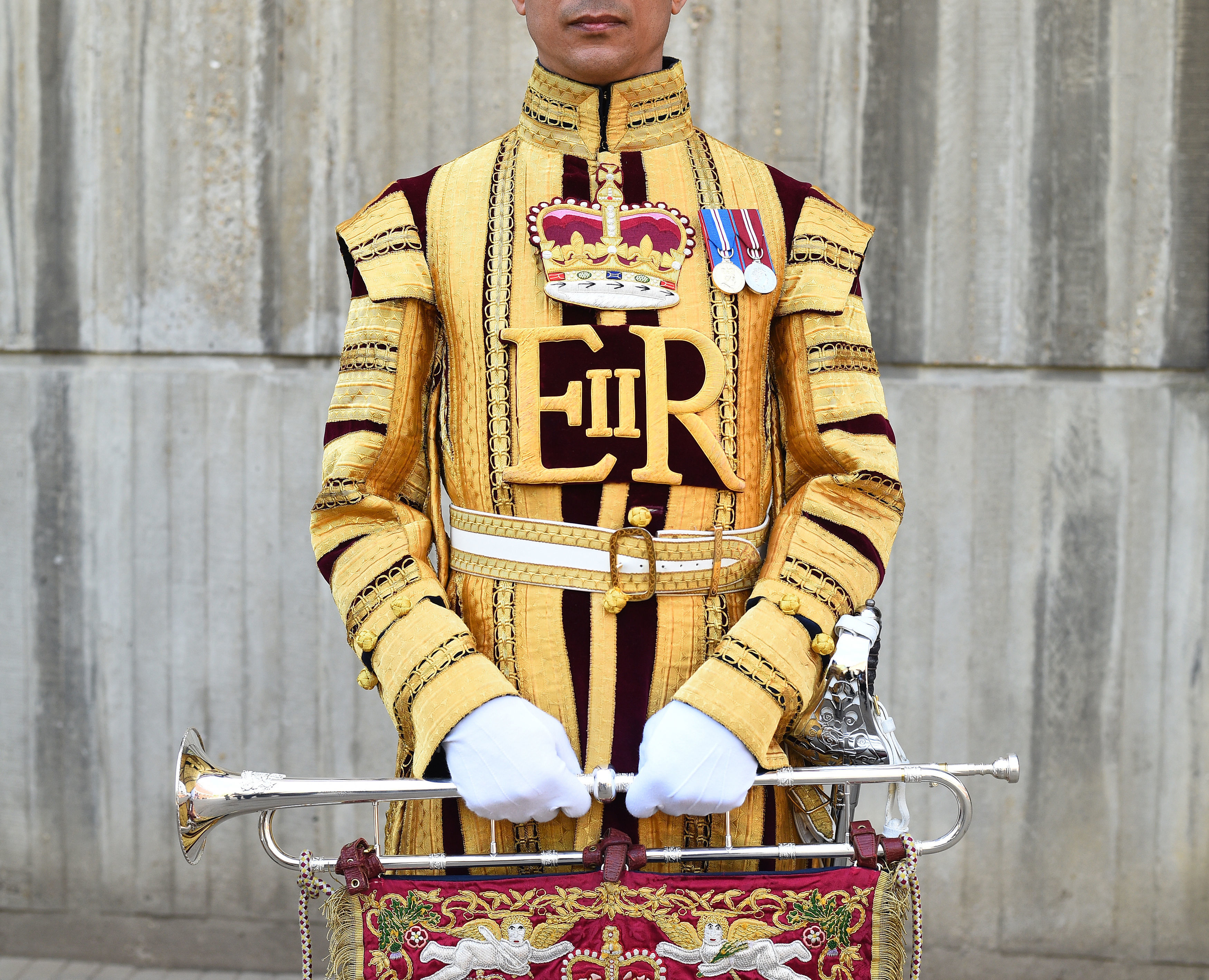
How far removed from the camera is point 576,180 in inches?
69.7

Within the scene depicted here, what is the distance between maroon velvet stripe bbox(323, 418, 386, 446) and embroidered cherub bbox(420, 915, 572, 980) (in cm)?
72

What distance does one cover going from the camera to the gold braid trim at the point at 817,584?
1669 millimetres

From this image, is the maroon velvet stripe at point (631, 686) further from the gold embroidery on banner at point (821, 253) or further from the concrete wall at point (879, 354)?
the concrete wall at point (879, 354)

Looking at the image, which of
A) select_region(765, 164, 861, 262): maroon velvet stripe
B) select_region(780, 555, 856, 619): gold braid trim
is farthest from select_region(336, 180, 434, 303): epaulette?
select_region(780, 555, 856, 619): gold braid trim

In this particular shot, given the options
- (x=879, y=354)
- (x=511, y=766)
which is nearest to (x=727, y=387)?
(x=511, y=766)

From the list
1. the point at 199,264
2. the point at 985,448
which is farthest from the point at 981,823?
the point at 199,264

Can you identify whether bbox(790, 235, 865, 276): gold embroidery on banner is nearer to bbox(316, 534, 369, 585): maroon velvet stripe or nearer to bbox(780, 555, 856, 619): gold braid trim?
bbox(780, 555, 856, 619): gold braid trim

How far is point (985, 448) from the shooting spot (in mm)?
3443

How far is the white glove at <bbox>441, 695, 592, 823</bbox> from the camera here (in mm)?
1516

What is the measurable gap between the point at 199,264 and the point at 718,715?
2.63 meters

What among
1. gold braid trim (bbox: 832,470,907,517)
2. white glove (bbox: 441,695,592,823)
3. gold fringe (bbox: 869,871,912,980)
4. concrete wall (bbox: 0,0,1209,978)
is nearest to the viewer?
white glove (bbox: 441,695,592,823)

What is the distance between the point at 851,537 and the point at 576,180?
2.22 ft

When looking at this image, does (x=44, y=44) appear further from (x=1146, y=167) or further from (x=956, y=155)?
(x=1146, y=167)

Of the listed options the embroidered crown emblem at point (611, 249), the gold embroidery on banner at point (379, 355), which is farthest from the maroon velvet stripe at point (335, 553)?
the embroidered crown emblem at point (611, 249)
